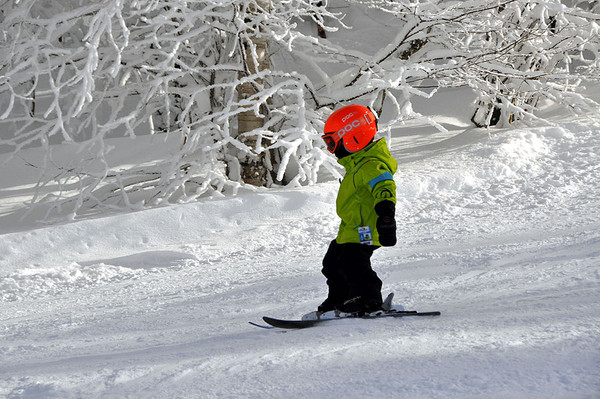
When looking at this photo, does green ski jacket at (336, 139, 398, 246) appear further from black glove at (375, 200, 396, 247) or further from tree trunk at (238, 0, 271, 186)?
tree trunk at (238, 0, 271, 186)

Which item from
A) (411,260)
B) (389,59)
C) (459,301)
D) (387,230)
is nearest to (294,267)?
(411,260)

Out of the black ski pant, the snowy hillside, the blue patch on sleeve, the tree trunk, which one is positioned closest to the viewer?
the snowy hillside

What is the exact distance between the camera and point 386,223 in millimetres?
3289

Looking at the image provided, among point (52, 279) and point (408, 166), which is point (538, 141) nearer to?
point (408, 166)

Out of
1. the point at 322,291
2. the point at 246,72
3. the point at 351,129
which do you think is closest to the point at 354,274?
the point at 351,129

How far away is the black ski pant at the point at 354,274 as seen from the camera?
3.61 meters

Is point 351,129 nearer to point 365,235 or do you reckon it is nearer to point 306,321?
point 365,235

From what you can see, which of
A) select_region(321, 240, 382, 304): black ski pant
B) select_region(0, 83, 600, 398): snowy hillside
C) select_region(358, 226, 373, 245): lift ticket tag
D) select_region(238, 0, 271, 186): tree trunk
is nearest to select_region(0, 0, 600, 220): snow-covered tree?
select_region(238, 0, 271, 186): tree trunk

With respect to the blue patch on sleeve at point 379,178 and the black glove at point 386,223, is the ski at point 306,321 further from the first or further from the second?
the blue patch on sleeve at point 379,178

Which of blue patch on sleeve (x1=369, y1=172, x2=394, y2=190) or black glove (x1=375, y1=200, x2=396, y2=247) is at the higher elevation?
blue patch on sleeve (x1=369, y1=172, x2=394, y2=190)

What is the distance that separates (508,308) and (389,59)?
5.38 metres

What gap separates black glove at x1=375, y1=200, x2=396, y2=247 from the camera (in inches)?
129

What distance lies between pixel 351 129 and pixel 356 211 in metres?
0.43

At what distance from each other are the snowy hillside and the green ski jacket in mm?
449
